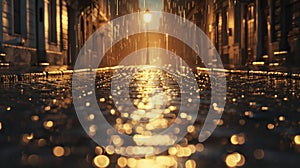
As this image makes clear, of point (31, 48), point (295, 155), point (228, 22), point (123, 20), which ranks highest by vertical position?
point (123, 20)

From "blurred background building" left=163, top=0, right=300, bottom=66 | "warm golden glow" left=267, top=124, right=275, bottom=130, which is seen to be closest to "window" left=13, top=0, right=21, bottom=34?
"blurred background building" left=163, top=0, right=300, bottom=66

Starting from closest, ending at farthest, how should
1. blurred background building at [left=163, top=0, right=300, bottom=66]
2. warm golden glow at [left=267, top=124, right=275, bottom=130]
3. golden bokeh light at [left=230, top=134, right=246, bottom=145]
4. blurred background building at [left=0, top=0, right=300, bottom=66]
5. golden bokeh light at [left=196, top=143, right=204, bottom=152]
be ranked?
golden bokeh light at [left=196, top=143, right=204, bottom=152]
golden bokeh light at [left=230, top=134, right=246, bottom=145]
warm golden glow at [left=267, top=124, right=275, bottom=130]
blurred background building at [left=0, top=0, right=300, bottom=66]
blurred background building at [left=163, top=0, right=300, bottom=66]

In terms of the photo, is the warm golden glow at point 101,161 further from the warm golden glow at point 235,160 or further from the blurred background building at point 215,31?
the blurred background building at point 215,31

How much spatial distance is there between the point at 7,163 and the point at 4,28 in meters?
15.6

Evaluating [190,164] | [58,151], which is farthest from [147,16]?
[190,164]

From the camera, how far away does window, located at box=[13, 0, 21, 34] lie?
729 inches

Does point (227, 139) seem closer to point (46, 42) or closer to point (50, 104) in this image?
point (50, 104)

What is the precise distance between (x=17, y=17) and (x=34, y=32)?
1941 millimetres

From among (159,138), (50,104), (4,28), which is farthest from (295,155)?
(4,28)

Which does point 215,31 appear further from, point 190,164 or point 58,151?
point 190,164

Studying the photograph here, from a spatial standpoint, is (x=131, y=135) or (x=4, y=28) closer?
(x=131, y=135)

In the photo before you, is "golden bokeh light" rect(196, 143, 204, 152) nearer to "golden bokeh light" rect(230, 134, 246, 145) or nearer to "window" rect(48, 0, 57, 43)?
"golden bokeh light" rect(230, 134, 246, 145)

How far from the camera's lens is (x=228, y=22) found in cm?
2959

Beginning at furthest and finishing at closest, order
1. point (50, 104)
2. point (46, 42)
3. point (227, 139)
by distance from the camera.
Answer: point (46, 42) → point (50, 104) → point (227, 139)
